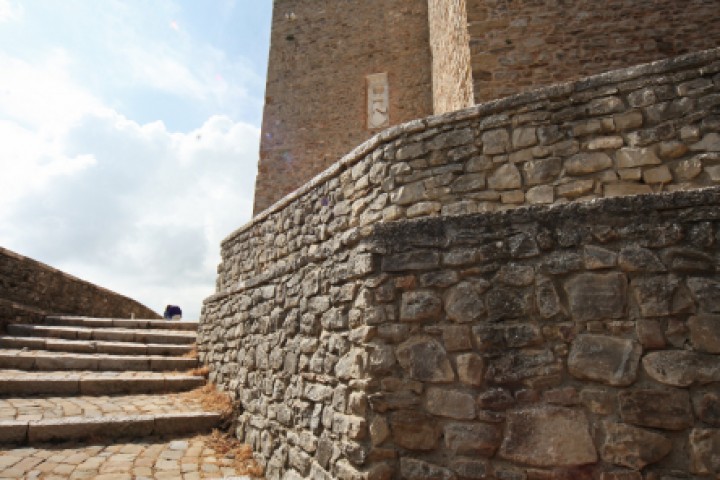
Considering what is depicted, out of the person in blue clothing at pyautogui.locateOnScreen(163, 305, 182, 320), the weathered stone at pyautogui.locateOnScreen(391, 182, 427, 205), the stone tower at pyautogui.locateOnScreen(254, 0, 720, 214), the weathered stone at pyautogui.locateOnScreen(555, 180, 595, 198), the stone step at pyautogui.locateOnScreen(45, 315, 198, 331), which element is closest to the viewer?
the weathered stone at pyautogui.locateOnScreen(555, 180, 595, 198)

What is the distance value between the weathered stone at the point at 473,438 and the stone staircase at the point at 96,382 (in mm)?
3194

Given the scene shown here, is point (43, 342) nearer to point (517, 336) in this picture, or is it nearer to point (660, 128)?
point (517, 336)

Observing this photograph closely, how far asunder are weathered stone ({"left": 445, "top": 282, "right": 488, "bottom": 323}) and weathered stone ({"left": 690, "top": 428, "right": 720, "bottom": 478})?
41.1 inches

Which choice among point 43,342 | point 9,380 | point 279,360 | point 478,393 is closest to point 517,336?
point 478,393

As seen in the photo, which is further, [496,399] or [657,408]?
[496,399]

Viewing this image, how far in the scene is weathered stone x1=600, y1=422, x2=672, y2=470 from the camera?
1.88 meters

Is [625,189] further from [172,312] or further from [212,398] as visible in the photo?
[172,312]

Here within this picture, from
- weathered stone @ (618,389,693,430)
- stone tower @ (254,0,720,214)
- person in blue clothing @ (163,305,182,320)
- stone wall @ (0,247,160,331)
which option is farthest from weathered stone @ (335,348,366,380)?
person in blue clothing @ (163,305,182,320)

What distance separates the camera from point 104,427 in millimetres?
3967

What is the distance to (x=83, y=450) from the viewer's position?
370 cm

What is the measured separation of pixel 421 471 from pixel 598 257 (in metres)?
1.47

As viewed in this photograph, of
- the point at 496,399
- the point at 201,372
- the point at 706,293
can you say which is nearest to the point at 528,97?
the point at 706,293

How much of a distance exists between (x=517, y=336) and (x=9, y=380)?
5.36 metres

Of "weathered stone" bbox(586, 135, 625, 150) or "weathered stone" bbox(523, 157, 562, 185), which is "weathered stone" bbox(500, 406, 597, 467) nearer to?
"weathered stone" bbox(523, 157, 562, 185)
